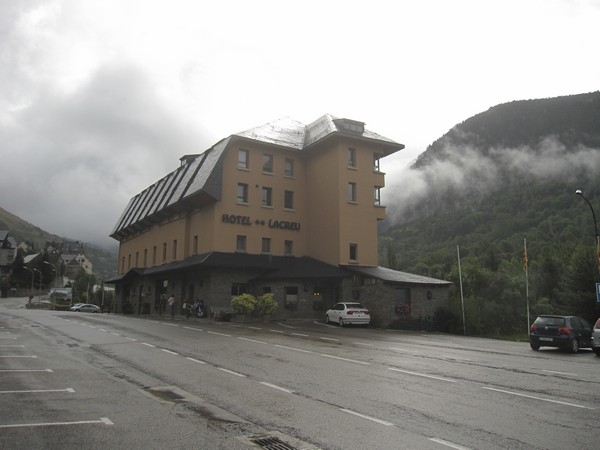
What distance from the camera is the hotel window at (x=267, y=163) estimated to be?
147 feet

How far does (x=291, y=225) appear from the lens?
44.9 meters

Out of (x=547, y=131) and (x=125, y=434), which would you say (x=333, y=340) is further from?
(x=547, y=131)

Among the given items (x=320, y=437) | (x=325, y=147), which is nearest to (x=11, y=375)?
(x=320, y=437)

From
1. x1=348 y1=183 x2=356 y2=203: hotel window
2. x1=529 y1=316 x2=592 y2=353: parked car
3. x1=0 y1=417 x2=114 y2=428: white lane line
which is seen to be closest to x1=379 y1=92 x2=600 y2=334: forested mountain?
x1=348 y1=183 x2=356 y2=203: hotel window

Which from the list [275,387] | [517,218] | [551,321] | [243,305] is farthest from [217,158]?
[517,218]

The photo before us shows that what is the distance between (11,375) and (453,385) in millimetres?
10199

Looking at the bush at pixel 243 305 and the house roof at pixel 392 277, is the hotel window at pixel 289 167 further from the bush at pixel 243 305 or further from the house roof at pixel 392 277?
the bush at pixel 243 305

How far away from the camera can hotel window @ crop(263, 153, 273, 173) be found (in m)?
44.8

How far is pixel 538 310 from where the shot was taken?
234 feet

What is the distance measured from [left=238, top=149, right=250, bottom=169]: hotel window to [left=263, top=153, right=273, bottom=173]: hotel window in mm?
1719

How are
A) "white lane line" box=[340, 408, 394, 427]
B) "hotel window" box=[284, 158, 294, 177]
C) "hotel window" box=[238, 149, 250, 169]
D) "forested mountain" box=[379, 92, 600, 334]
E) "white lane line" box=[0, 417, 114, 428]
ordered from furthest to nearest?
"forested mountain" box=[379, 92, 600, 334], "hotel window" box=[284, 158, 294, 177], "hotel window" box=[238, 149, 250, 169], "white lane line" box=[340, 408, 394, 427], "white lane line" box=[0, 417, 114, 428]

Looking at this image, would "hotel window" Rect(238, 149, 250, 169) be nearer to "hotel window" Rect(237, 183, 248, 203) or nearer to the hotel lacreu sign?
"hotel window" Rect(237, 183, 248, 203)

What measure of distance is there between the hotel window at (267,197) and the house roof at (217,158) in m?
4.00

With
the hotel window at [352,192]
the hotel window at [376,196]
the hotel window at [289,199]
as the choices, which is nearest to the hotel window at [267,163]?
the hotel window at [289,199]
